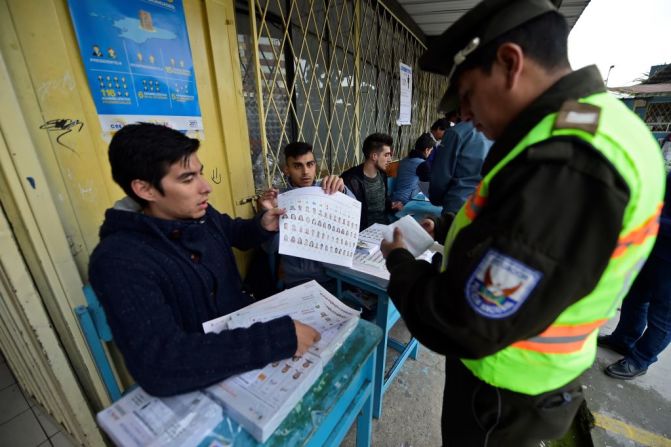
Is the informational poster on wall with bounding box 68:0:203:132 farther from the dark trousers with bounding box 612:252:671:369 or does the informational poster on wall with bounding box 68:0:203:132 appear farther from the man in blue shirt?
the dark trousers with bounding box 612:252:671:369

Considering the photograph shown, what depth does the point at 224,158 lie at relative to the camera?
1.66 meters

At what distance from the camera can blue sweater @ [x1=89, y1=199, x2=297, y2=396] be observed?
2.31ft

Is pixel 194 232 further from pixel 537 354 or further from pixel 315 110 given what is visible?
pixel 315 110

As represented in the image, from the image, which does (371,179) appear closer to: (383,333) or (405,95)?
(383,333)

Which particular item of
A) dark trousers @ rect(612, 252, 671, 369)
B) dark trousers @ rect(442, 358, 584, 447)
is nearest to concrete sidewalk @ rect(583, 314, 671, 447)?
dark trousers @ rect(612, 252, 671, 369)

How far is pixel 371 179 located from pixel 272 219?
1384mm

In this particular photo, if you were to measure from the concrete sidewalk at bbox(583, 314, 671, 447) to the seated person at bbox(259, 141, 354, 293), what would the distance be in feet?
5.80

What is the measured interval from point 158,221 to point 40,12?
803 mm

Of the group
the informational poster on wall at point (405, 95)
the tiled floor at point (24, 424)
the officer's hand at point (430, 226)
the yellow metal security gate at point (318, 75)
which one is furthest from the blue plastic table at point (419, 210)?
the tiled floor at point (24, 424)

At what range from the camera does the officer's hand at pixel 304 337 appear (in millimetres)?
820

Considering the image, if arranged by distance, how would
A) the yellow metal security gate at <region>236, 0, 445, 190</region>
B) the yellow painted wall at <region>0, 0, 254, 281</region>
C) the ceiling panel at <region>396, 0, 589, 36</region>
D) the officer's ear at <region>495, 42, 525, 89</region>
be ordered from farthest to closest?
the ceiling panel at <region>396, 0, 589, 36</region> < the yellow metal security gate at <region>236, 0, 445, 190</region> < the yellow painted wall at <region>0, 0, 254, 281</region> < the officer's ear at <region>495, 42, 525, 89</region>

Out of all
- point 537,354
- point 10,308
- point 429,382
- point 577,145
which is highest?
point 577,145

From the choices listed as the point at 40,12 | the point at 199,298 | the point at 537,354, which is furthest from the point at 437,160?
the point at 40,12

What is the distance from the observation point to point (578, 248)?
1.48ft
